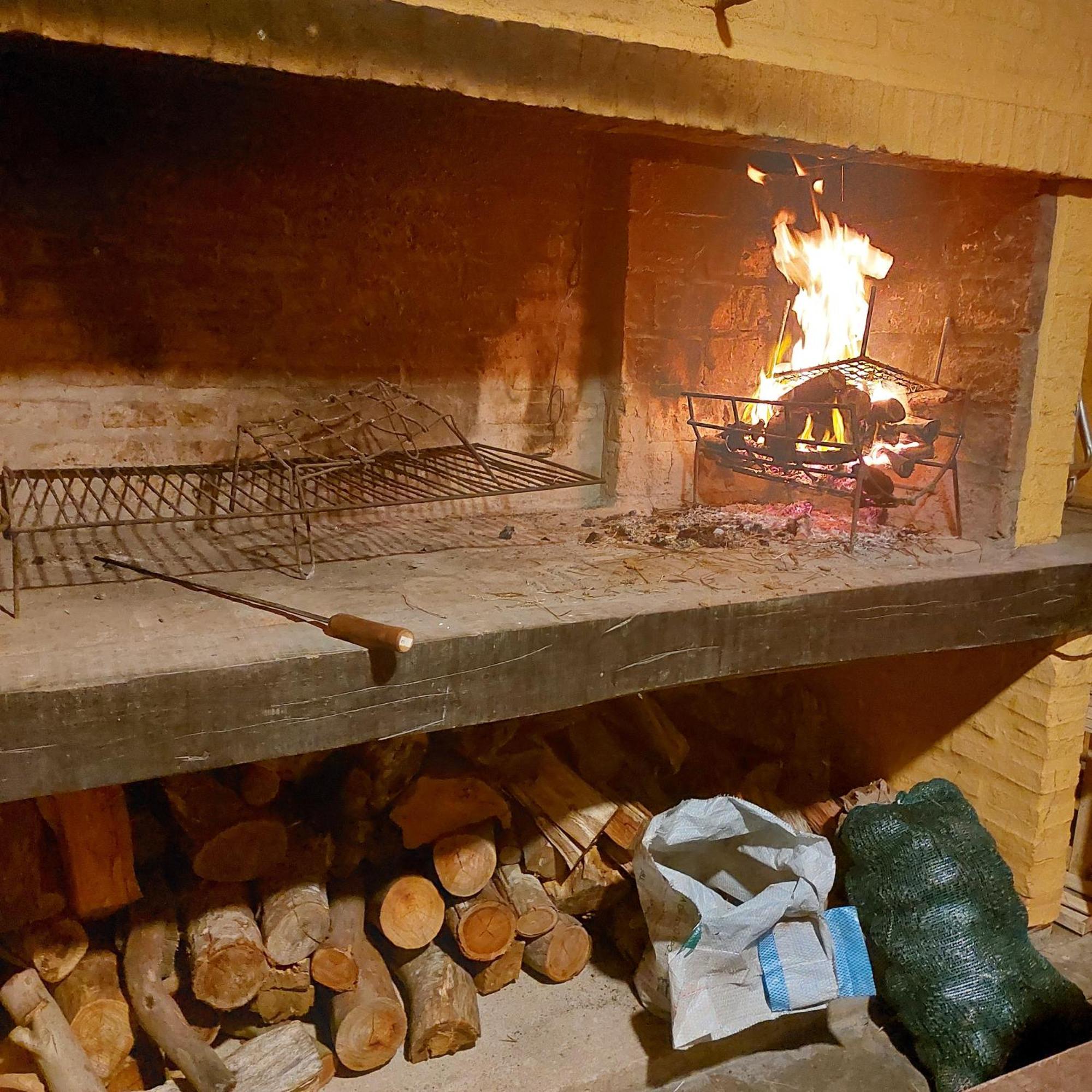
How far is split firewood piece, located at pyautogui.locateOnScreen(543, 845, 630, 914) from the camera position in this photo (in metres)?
2.65

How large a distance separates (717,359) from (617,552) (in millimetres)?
1145

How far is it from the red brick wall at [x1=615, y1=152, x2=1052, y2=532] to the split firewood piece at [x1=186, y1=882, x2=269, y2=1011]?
1804 mm

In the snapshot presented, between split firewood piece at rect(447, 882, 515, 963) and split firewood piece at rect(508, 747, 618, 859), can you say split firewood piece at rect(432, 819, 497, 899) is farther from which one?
split firewood piece at rect(508, 747, 618, 859)

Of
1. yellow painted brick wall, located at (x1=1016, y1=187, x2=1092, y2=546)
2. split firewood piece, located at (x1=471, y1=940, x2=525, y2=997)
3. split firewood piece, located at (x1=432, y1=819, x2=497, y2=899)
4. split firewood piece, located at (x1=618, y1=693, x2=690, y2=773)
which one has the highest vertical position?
yellow painted brick wall, located at (x1=1016, y1=187, x2=1092, y2=546)

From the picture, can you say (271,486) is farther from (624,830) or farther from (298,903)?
(624,830)

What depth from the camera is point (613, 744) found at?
2.96 metres

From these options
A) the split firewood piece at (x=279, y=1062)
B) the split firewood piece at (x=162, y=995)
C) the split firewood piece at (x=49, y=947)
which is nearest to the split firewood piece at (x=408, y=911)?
the split firewood piece at (x=279, y=1062)

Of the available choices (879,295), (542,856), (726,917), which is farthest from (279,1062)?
(879,295)

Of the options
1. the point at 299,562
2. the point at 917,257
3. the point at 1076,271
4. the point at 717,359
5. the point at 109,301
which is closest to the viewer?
A: the point at 299,562

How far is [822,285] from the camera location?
3.17m

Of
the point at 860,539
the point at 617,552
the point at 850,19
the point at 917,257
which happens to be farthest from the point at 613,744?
the point at 850,19

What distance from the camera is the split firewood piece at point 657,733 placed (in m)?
2.98

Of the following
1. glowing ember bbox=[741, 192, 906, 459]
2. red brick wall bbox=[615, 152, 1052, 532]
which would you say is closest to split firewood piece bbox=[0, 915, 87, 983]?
red brick wall bbox=[615, 152, 1052, 532]

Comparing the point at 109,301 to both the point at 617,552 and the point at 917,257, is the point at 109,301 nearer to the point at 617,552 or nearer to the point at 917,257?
the point at 617,552
